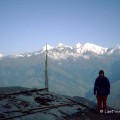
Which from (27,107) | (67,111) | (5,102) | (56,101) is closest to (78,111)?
(67,111)

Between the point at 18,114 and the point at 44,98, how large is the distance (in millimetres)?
4123

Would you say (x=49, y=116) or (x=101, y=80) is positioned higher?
(x=101, y=80)

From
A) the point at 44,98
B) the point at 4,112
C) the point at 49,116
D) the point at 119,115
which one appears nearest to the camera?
the point at 4,112

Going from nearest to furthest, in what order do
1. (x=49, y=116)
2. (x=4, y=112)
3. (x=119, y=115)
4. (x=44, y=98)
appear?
(x=4, y=112) < (x=49, y=116) < (x=119, y=115) < (x=44, y=98)

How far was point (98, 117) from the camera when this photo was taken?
15.7 m

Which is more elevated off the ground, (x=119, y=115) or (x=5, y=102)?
(x=5, y=102)

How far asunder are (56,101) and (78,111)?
2.06m

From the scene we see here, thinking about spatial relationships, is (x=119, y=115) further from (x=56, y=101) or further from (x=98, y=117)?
(x=56, y=101)

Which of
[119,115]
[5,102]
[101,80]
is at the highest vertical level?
[101,80]

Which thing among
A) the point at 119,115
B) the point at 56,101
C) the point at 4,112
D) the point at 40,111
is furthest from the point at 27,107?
the point at 119,115

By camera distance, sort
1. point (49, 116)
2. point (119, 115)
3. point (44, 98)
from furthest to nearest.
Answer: point (44, 98)
point (119, 115)
point (49, 116)

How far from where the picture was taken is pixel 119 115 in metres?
16.4

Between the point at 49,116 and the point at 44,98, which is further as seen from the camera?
the point at 44,98

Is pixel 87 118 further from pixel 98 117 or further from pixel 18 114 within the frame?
pixel 18 114
